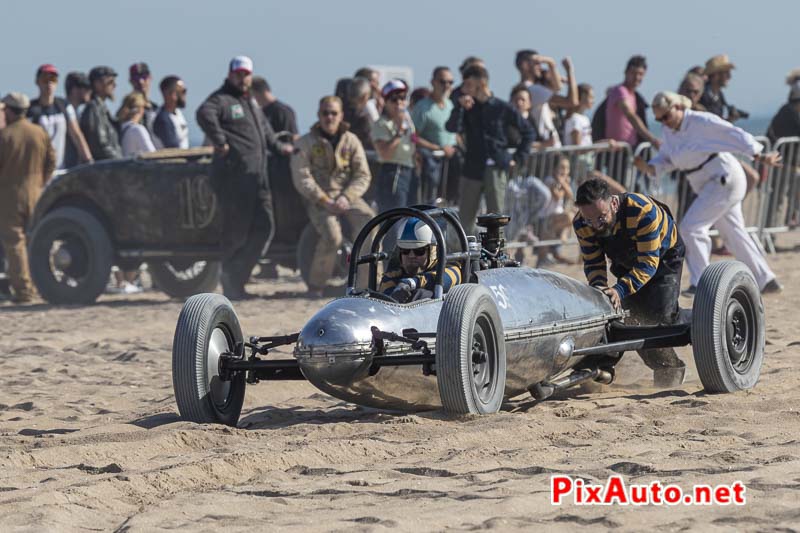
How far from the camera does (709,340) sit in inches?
333

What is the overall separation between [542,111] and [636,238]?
297 inches

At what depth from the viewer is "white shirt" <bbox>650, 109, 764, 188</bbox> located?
1270cm

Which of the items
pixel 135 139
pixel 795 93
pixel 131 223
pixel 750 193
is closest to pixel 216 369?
pixel 131 223

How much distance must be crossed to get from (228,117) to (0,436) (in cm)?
737

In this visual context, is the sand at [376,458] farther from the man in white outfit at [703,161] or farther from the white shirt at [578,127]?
the white shirt at [578,127]

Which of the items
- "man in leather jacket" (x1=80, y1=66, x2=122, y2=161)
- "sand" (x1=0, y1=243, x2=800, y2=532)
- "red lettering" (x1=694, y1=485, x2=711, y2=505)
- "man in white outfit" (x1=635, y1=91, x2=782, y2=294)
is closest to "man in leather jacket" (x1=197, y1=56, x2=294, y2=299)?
"man in leather jacket" (x1=80, y1=66, x2=122, y2=161)

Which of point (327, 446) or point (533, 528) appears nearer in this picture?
point (533, 528)

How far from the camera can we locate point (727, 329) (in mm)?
8711

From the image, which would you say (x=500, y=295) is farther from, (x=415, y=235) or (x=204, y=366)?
(x=204, y=366)

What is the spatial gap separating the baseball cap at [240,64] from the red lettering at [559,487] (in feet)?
30.4

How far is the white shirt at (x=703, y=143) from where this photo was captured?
12.7 m

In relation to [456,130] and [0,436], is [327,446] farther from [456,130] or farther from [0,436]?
[456,130]

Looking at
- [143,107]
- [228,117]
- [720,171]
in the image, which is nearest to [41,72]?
[143,107]

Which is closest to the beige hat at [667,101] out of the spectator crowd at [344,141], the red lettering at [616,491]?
the spectator crowd at [344,141]
